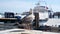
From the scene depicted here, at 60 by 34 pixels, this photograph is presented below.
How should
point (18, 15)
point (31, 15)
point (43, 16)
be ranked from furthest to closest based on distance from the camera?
point (18, 15) < point (43, 16) < point (31, 15)

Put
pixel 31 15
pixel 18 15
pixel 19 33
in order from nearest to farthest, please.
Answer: pixel 19 33 → pixel 31 15 → pixel 18 15

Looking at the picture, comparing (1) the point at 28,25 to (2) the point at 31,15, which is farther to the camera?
(2) the point at 31,15

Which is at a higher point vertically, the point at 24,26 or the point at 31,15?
the point at 31,15

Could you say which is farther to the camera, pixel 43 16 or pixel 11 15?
pixel 11 15

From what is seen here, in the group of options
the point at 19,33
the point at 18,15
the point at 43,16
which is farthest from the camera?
the point at 18,15

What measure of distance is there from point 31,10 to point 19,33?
3.39m

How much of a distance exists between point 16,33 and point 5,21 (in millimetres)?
6753

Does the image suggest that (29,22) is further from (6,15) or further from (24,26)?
(6,15)

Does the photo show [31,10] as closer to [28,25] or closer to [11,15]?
[28,25]

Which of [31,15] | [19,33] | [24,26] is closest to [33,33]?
[19,33]

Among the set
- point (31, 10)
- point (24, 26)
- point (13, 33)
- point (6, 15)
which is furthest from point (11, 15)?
point (13, 33)

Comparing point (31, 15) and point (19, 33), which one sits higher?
point (31, 15)

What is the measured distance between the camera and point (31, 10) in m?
10.0

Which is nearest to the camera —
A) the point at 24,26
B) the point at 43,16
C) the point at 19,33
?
the point at 19,33
